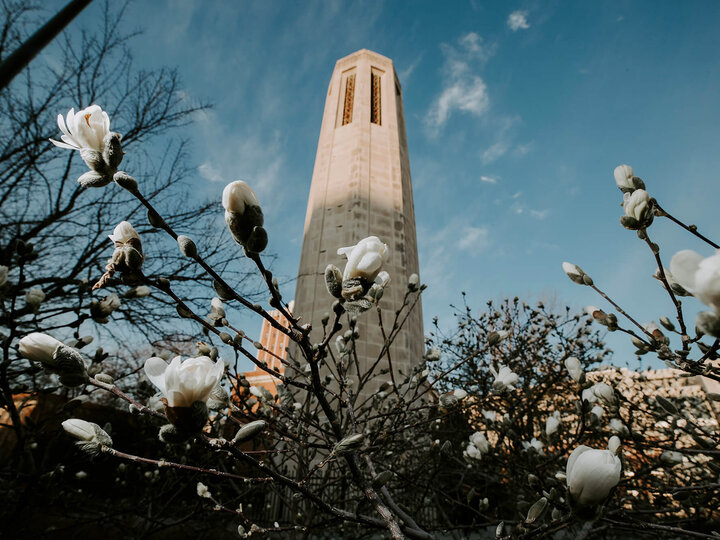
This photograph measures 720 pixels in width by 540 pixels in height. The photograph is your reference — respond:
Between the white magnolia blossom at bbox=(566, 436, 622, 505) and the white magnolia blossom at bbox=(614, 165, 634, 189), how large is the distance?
0.96m

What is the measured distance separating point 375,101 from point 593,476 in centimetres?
1166

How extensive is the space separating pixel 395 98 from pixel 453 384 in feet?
27.3

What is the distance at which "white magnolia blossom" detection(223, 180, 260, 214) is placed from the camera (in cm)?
70

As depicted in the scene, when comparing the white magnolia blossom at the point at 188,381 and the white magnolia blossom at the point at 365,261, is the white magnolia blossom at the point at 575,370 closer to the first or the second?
the white magnolia blossom at the point at 365,261

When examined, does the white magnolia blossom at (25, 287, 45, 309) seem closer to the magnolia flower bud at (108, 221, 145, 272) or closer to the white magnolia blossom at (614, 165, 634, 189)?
the magnolia flower bud at (108, 221, 145, 272)

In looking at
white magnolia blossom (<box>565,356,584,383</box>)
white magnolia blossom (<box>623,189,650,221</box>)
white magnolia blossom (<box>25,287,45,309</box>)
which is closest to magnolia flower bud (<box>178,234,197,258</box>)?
white magnolia blossom (<box>623,189,650,221</box>)

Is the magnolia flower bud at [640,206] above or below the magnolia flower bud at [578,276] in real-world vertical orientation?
below

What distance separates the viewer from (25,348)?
771mm

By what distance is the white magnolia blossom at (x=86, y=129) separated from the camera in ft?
2.60

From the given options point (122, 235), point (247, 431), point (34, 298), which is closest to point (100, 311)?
point (34, 298)

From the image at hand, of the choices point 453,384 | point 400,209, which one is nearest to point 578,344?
point 453,384

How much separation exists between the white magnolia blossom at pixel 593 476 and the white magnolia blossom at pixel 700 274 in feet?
1.07

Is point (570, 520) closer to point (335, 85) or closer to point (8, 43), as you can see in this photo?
point (8, 43)

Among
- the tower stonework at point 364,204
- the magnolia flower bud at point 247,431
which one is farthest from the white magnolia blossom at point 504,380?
the tower stonework at point 364,204
